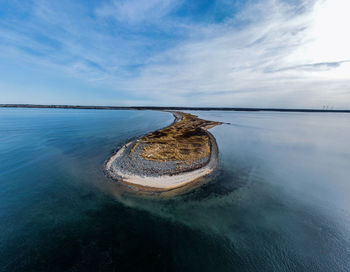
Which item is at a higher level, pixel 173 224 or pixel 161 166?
pixel 161 166

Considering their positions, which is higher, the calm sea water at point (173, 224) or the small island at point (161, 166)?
the small island at point (161, 166)

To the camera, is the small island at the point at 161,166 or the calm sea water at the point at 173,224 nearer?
the calm sea water at the point at 173,224

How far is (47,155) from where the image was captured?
20.0m

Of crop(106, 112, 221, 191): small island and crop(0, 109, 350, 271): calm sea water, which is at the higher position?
crop(106, 112, 221, 191): small island

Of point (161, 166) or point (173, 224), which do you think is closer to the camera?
point (173, 224)

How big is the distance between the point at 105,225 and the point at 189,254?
5829 mm

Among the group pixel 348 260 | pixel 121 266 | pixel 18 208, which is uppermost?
pixel 18 208

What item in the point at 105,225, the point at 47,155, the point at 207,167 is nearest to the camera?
the point at 105,225

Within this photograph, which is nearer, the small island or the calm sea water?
the calm sea water

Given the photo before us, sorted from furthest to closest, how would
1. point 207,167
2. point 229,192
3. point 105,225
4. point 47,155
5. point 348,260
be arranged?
point 47,155 → point 207,167 → point 229,192 → point 105,225 → point 348,260

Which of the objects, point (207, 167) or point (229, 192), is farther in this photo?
point (207, 167)

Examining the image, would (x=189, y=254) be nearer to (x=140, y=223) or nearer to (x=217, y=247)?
(x=217, y=247)

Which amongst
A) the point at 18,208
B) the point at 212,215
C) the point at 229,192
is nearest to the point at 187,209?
the point at 212,215

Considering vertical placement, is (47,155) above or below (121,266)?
above
